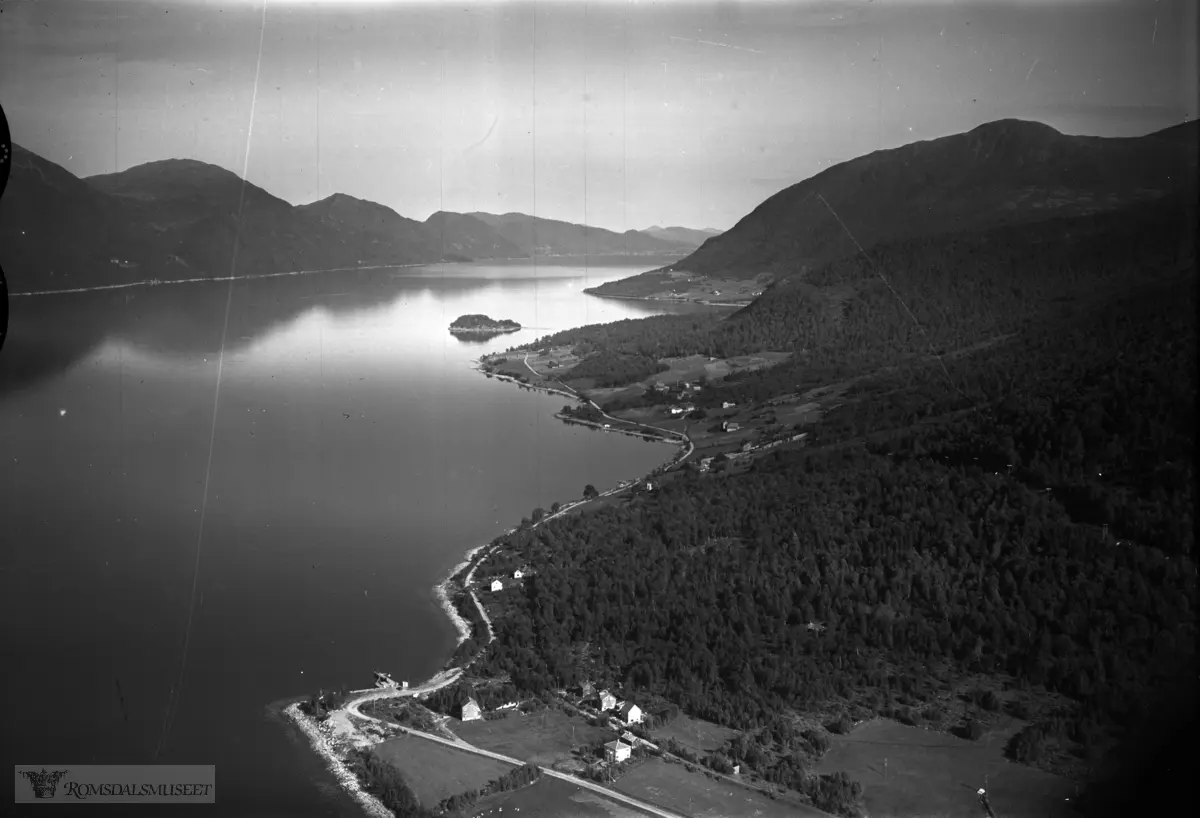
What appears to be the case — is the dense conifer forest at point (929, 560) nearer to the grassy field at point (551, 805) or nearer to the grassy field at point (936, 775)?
the grassy field at point (936, 775)

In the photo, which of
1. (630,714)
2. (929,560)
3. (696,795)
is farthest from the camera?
(929,560)

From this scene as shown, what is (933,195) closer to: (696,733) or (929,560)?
(929,560)

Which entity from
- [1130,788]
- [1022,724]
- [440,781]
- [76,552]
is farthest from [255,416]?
[1130,788]

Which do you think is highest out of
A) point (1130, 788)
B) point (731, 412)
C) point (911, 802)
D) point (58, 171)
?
point (58, 171)

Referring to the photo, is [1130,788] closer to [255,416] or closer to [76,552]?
[76,552]

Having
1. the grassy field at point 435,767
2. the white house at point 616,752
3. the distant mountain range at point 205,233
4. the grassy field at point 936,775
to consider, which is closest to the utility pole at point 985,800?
the grassy field at point 936,775

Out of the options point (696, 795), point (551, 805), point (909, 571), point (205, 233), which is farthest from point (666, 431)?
point (205, 233)

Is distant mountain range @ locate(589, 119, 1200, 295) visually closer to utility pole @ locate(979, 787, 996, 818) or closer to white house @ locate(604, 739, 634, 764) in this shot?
utility pole @ locate(979, 787, 996, 818)
